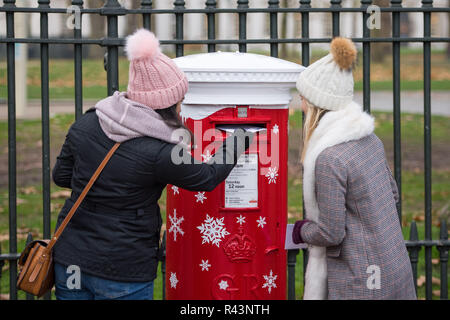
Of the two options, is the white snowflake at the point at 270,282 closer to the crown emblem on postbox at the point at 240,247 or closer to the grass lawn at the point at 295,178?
Answer: the crown emblem on postbox at the point at 240,247

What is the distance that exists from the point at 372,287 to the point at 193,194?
936 mm

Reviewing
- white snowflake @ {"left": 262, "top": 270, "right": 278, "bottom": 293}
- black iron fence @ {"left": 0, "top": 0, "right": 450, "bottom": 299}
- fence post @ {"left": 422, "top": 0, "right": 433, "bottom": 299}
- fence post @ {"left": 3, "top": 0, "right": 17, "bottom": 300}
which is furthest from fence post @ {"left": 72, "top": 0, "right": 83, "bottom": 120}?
fence post @ {"left": 422, "top": 0, "right": 433, "bottom": 299}

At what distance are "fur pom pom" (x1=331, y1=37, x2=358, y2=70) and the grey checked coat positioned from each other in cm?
32

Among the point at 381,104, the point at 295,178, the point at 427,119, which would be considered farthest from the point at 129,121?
the point at 381,104

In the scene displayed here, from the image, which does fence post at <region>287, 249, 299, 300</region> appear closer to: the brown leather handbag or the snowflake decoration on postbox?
the snowflake decoration on postbox

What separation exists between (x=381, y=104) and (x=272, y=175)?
1264cm

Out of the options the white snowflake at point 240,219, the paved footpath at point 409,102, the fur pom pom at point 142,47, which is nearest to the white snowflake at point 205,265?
the white snowflake at point 240,219

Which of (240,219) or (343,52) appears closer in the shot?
(343,52)

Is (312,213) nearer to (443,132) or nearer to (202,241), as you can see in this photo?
(202,241)

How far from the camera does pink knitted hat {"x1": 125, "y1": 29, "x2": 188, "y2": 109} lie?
2.90m

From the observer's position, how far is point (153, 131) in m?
2.87

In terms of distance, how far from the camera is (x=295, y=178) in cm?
855

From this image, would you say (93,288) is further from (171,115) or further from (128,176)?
(171,115)
